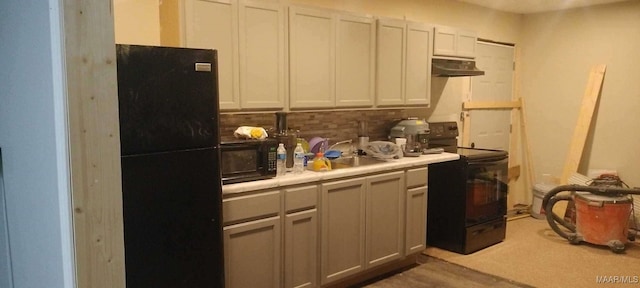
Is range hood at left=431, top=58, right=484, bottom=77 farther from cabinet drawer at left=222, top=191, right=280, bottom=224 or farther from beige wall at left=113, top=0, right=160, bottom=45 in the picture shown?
beige wall at left=113, top=0, right=160, bottom=45

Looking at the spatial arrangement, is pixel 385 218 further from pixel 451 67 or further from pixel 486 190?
pixel 451 67

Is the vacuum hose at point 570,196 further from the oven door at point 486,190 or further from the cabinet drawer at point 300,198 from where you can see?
the cabinet drawer at point 300,198

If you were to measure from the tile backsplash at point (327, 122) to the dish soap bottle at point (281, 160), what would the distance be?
318 mm

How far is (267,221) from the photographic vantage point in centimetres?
290

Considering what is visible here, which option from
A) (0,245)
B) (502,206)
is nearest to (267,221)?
(0,245)

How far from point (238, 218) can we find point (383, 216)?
4.32 feet

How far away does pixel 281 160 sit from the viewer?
10.4ft

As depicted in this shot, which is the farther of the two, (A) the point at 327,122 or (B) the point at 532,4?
(B) the point at 532,4

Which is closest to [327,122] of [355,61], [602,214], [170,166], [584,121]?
[355,61]

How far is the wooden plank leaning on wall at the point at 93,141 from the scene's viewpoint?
4.17ft

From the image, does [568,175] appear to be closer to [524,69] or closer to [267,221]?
[524,69]

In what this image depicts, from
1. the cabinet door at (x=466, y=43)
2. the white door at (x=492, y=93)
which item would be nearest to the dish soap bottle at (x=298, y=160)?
the cabinet door at (x=466, y=43)

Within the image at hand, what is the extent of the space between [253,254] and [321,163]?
2.75ft

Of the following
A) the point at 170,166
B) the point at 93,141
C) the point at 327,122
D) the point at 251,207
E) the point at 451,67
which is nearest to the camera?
the point at 93,141
